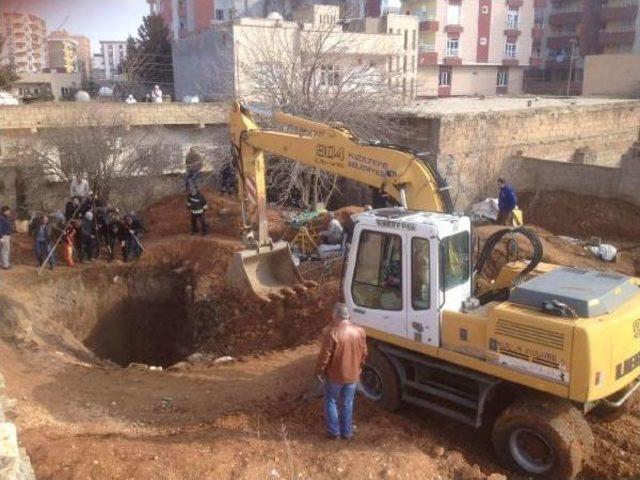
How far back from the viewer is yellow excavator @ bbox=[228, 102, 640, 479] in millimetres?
5203

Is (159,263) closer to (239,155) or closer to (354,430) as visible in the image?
(239,155)

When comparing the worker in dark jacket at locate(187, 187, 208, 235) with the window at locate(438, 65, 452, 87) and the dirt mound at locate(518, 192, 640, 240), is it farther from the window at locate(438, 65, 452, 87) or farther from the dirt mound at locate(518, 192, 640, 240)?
the window at locate(438, 65, 452, 87)

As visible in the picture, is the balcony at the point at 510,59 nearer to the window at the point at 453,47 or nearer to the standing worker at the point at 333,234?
the window at the point at 453,47

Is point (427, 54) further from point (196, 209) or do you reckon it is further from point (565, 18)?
point (196, 209)

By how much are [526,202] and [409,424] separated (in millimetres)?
12666

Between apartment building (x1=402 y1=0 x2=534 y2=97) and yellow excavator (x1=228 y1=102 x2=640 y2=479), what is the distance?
3744 cm

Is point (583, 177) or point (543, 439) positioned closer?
point (543, 439)

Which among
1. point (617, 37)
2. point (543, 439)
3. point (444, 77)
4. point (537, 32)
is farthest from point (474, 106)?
point (617, 37)

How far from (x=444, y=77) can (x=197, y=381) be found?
4194cm

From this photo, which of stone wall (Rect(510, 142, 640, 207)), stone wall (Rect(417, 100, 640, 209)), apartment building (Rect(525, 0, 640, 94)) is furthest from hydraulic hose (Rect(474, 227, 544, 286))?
apartment building (Rect(525, 0, 640, 94))

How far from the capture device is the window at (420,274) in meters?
5.87

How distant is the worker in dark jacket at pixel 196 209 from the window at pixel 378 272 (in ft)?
27.6

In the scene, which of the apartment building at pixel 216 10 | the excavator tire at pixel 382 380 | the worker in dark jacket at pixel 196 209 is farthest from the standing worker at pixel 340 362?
the apartment building at pixel 216 10

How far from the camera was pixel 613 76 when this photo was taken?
108 ft
